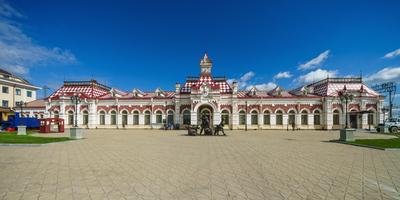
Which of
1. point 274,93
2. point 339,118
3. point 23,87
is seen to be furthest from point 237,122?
point 23,87

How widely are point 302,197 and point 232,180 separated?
189cm

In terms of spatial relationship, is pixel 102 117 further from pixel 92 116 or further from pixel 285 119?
pixel 285 119

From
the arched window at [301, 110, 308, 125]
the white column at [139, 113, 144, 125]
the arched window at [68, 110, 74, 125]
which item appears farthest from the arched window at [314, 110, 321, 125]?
the arched window at [68, 110, 74, 125]

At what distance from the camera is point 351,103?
120 feet

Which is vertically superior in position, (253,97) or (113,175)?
(253,97)

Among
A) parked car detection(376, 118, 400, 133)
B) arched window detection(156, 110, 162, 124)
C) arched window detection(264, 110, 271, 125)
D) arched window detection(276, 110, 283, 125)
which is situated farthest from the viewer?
arched window detection(156, 110, 162, 124)

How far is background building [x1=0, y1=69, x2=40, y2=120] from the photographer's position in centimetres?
4744

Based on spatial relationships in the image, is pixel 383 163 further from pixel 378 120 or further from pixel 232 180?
pixel 378 120

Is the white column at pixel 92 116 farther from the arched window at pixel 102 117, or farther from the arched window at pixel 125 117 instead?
the arched window at pixel 125 117

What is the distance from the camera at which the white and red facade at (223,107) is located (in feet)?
120

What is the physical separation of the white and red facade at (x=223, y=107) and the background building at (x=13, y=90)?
1363 centimetres

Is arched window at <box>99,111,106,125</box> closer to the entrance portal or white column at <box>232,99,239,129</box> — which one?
white column at <box>232,99,239,129</box>

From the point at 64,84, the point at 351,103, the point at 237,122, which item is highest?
the point at 64,84

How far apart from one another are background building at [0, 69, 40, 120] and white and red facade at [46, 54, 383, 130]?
1363 centimetres
